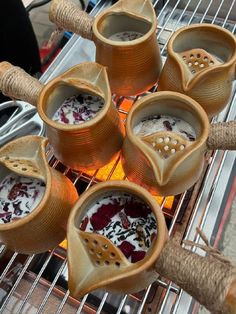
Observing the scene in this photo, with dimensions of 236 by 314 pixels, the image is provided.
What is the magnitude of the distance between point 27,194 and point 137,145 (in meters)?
0.17

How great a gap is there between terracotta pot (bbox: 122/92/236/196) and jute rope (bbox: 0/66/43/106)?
0.51 ft

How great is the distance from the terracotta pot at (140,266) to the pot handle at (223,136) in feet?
0.39

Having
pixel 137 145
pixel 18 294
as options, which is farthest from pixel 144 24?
pixel 18 294

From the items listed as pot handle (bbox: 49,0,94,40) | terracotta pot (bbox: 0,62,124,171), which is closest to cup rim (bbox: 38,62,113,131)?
terracotta pot (bbox: 0,62,124,171)

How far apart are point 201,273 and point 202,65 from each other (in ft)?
1.07

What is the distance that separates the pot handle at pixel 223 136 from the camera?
1.64 feet

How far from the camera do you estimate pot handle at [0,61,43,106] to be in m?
0.58

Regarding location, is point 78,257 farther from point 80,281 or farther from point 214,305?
point 214,305

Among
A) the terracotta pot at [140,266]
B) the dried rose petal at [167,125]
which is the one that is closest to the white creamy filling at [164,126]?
the dried rose petal at [167,125]

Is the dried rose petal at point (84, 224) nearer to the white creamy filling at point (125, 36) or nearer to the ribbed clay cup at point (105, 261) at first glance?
the ribbed clay cup at point (105, 261)

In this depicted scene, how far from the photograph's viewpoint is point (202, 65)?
59cm

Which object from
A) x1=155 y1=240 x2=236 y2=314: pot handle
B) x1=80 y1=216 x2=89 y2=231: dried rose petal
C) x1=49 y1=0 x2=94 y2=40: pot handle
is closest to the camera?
x1=155 y1=240 x2=236 y2=314: pot handle

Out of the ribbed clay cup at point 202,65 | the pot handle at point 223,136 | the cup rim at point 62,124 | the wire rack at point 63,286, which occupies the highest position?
the ribbed clay cup at point 202,65

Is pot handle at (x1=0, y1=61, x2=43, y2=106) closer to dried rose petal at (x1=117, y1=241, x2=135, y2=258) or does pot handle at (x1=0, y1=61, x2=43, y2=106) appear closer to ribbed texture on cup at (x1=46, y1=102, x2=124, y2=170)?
ribbed texture on cup at (x1=46, y1=102, x2=124, y2=170)
